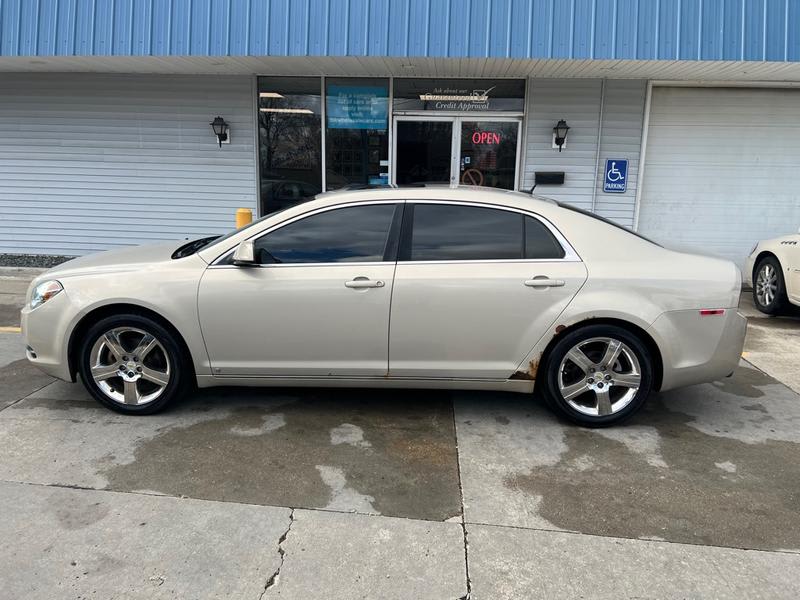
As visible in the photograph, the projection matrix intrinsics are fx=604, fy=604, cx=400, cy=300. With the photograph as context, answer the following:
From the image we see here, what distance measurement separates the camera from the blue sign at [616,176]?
31.9 ft

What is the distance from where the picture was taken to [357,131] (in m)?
9.95

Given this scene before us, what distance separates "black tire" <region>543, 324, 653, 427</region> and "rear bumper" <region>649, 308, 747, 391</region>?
0.13 meters

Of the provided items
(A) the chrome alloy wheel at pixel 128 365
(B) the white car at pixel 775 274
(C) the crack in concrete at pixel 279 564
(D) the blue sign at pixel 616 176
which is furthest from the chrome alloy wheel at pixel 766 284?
(A) the chrome alloy wheel at pixel 128 365

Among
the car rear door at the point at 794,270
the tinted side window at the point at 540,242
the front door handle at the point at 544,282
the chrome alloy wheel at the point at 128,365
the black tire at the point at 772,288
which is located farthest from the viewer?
the black tire at the point at 772,288

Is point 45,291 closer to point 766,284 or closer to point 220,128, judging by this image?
point 220,128

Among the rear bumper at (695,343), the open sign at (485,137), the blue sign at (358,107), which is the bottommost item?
the rear bumper at (695,343)

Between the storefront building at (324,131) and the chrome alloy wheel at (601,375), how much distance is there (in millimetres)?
5515

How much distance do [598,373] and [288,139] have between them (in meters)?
7.50

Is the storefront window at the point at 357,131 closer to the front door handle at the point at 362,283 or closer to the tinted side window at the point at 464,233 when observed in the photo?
the tinted side window at the point at 464,233

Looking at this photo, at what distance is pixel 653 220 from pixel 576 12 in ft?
12.4

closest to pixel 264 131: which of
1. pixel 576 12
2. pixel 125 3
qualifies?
pixel 125 3

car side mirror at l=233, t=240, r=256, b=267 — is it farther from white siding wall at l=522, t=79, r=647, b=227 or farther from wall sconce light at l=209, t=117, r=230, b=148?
white siding wall at l=522, t=79, r=647, b=227

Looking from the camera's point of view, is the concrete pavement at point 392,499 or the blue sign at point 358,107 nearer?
the concrete pavement at point 392,499

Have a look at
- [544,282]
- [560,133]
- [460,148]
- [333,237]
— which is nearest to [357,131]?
[460,148]
